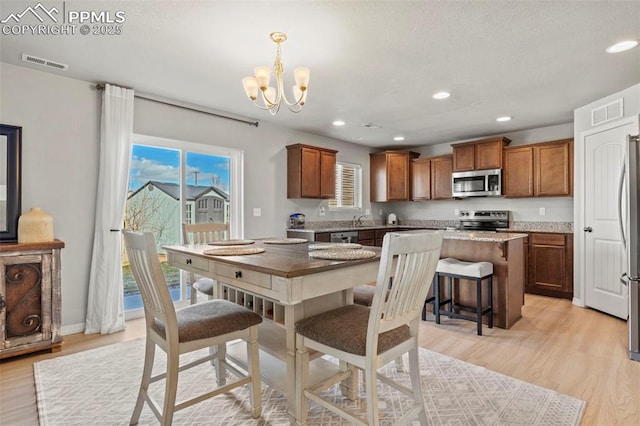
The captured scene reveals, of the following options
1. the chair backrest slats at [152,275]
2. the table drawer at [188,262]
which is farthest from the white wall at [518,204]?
the chair backrest slats at [152,275]

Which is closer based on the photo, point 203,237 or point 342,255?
point 342,255

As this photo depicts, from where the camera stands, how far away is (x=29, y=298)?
2617 millimetres

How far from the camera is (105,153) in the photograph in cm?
322

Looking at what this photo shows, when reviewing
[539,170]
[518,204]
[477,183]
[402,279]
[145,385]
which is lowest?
[145,385]

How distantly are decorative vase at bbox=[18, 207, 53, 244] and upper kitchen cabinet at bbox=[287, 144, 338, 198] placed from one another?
2.87m

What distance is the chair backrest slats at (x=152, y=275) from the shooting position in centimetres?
A: 152

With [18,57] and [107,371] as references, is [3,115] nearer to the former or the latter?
[18,57]

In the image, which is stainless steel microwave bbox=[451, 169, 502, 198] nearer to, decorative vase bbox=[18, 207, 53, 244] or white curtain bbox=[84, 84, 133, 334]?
white curtain bbox=[84, 84, 133, 334]

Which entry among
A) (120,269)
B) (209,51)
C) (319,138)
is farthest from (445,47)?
(120,269)

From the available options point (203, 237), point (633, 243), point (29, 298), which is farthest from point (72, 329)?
point (633, 243)

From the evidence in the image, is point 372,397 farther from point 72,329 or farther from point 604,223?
point 604,223

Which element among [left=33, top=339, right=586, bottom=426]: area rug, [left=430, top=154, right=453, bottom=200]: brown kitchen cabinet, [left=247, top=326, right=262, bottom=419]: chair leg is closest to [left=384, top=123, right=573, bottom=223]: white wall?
[left=430, top=154, right=453, bottom=200]: brown kitchen cabinet

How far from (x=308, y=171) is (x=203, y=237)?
2.34 metres

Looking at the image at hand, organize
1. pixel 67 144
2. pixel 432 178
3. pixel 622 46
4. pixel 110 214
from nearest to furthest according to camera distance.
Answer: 1. pixel 622 46
2. pixel 67 144
3. pixel 110 214
4. pixel 432 178
